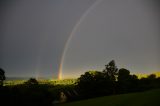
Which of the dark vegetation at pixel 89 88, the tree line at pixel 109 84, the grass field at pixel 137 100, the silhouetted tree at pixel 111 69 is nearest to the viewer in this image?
the grass field at pixel 137 100

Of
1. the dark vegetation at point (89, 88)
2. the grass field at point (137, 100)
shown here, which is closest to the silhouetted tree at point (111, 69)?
the dark vegetation at point (89, 88)

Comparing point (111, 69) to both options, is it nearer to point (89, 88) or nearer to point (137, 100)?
point (89, 88)

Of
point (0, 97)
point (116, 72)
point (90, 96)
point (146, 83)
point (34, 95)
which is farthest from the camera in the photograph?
point (116, 72)

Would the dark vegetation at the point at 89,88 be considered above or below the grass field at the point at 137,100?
above

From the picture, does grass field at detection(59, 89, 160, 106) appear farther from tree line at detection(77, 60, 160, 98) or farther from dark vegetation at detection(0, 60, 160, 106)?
tree line at detection(77, 60, 160, 98)

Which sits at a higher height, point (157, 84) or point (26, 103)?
point (157, 84)

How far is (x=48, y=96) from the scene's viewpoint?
5412 cm

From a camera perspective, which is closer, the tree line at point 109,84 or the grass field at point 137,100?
the grass field at point 137,100

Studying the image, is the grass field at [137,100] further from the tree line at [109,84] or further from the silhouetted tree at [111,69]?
the silhouetted tree at [111,69]

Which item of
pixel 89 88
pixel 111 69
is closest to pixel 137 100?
pixel 89 88

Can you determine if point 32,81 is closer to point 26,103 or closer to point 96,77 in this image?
point 96,77

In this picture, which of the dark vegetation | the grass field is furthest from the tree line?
the grass field

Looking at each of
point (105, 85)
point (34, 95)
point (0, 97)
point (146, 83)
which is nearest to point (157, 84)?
point (146, 83)

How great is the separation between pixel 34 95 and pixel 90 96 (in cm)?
2356
